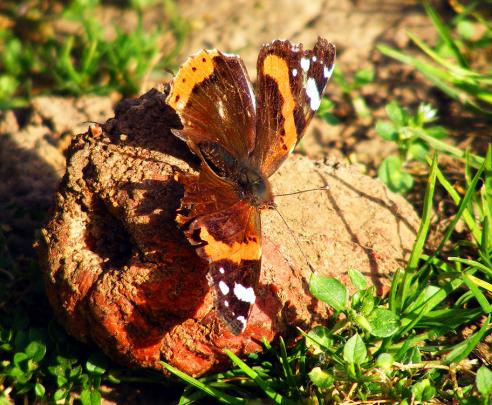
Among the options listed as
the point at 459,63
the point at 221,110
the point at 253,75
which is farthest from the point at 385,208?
the point at 253,75

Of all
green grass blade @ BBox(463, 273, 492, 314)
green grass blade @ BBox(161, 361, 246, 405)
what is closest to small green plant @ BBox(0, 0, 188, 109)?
green grass blade @ BBox(161, 361, 246, 405)

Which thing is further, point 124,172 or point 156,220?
point 124,172

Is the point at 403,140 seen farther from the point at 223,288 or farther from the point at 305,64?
the point at 223,288

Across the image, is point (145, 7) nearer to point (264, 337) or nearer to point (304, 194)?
point (304, 194)

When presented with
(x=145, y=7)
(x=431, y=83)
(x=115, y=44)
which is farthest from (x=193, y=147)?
(x=145, y=7)

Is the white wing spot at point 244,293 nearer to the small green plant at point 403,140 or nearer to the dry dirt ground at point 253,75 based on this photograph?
the dry dirt ground at point 253,75

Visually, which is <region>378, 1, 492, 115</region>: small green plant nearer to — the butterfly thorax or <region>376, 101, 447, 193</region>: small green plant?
<region>376, 101, 447, 193</region>: small green plant
